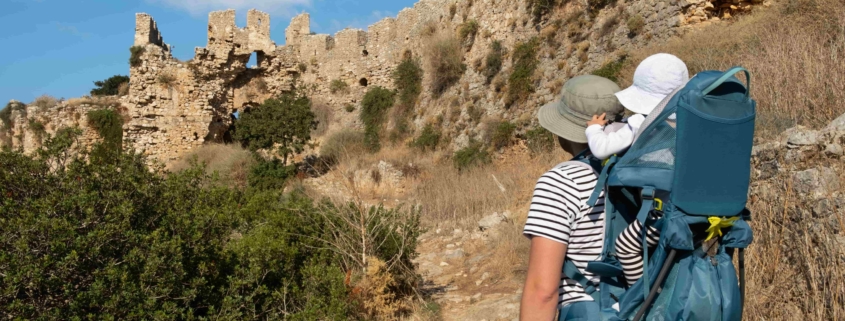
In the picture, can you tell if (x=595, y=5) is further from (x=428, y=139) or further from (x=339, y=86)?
(x=339, y=86)

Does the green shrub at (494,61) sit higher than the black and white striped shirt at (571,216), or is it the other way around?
the green shrub at (494,61)

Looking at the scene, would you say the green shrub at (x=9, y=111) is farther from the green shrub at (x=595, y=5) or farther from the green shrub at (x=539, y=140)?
the green shrub at (x=595, y=5)

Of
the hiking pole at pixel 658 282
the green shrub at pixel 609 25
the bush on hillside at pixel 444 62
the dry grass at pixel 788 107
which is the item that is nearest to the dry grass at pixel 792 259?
the dry grass at pixel 788 107

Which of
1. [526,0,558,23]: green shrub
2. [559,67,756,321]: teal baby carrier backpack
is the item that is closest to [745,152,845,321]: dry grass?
[559,67,756,321]: teal baby carrier backpack

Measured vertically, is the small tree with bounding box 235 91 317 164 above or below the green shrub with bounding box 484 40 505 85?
below

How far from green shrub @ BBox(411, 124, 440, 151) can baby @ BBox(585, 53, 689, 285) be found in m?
→ 14.7

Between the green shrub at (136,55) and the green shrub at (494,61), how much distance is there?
1081 cm

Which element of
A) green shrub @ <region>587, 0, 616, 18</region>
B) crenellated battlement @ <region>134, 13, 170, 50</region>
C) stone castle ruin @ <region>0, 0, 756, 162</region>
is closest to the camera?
green shrub @ <region>587, 0, 616, 18</region>

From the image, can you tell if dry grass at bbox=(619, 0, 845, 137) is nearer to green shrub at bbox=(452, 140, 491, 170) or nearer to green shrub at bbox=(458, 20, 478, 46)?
green shrub at bbox=(452, 140, 491, 170)

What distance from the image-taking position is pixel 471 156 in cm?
1448

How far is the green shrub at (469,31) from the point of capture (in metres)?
17.9

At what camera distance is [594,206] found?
204cm

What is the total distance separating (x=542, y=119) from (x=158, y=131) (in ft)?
63.6

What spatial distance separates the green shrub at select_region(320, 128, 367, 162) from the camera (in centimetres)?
1842
